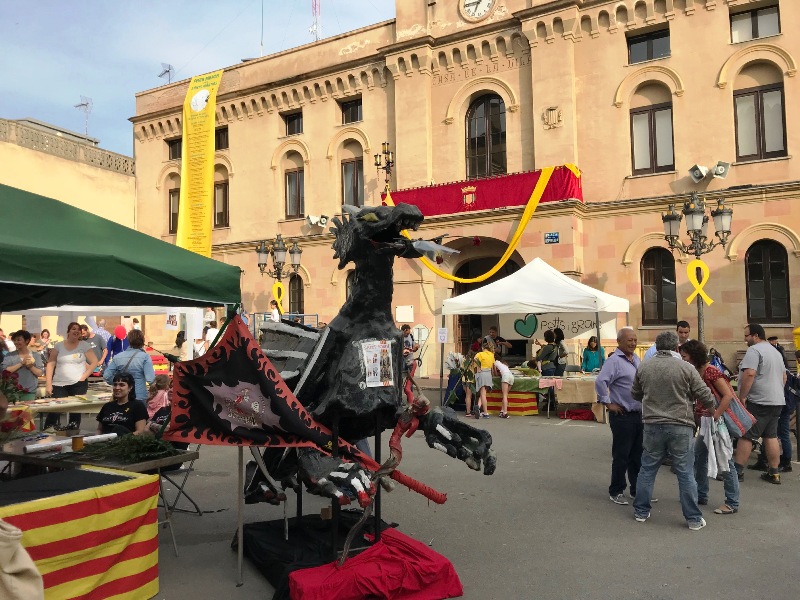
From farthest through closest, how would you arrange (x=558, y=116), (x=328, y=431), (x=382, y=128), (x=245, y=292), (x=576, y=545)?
1. (x=245, y=292)
2. (x=382, y=128)
3. (x=558, y=116)
4. (x=576, y=545)
5. (x=328, y=431)

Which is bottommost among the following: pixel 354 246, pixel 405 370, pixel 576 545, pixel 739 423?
pixel 576 545

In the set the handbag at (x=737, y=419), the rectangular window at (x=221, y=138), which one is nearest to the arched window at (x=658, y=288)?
the handbag at (x=737, y=419)

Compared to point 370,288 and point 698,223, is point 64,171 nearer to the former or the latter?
point 698,223

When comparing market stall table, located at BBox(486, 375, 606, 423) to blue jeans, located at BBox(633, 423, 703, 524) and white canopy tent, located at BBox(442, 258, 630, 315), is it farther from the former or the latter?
blue jeans, located at BBox(633, 423, 703, 524)

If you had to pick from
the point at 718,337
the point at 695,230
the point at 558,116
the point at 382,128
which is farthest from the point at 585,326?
the point at 382,128

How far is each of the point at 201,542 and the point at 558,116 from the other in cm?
1569

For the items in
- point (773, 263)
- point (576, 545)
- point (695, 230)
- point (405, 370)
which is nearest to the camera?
point (405, 370)

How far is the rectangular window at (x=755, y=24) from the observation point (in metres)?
16.2

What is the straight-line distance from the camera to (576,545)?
18.2ft

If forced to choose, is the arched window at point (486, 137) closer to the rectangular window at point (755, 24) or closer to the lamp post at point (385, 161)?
the lamp post at point (385, 161)

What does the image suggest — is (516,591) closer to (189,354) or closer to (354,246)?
(354,246)

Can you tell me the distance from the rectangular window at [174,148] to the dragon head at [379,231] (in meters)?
24.0

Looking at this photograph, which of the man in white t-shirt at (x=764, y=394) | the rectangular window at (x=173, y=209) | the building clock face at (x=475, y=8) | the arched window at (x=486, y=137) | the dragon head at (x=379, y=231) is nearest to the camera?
the dragon head at (x=379, y=231)

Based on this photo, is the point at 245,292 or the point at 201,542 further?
the point at 245,292
